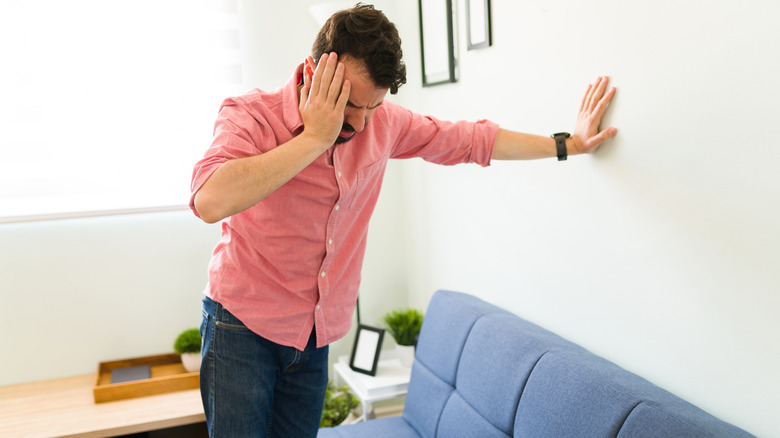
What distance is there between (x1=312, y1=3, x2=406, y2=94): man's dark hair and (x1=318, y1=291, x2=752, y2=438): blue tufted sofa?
2.54 feet

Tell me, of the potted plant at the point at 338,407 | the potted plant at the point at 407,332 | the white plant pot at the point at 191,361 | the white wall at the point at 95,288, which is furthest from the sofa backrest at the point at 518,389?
the white wall at the point at 95,288

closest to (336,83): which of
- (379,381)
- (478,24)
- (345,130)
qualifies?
(345,130)

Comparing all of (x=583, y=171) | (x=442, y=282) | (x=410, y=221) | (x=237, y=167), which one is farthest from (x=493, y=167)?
(x=237, y=167)

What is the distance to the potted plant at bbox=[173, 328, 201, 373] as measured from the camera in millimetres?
2576

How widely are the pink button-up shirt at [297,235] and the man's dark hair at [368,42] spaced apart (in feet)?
0.53

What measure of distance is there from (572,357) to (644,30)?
2.44 ft

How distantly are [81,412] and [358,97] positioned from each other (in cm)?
174

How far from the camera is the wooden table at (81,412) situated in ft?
7.22

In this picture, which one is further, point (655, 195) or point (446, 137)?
point (446, 137)

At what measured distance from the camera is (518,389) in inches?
63.6

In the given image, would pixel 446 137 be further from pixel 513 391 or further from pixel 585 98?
pixel 513 391

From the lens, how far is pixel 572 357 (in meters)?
1.52

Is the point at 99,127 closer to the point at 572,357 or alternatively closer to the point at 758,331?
the point at 572,357

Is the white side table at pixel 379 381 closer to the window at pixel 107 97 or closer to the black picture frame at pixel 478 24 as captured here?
the window at pixel 107 97
